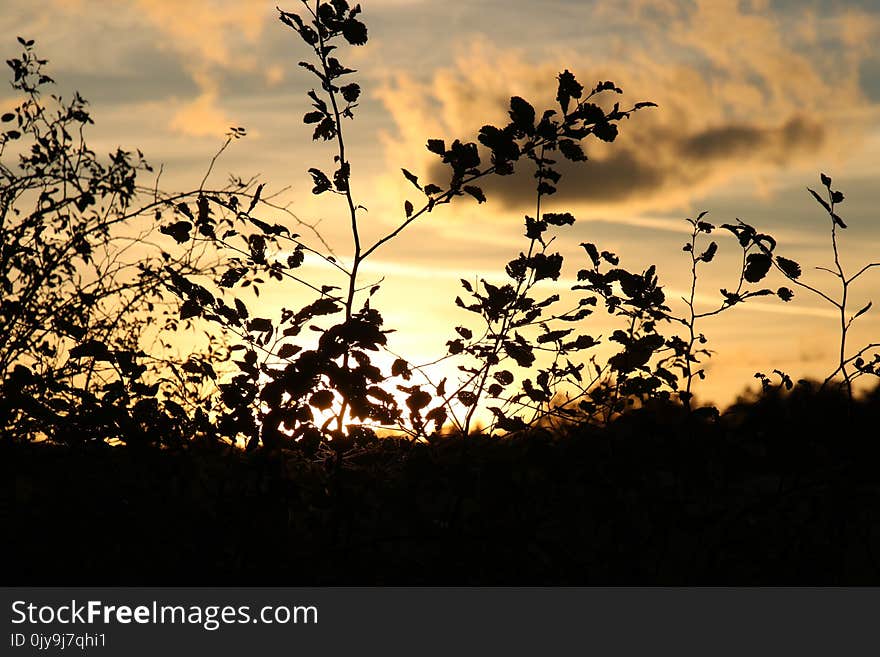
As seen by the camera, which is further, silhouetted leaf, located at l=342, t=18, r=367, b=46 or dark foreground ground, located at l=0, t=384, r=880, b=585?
dark foreground ground, located at l=0, t=384, r=880, b=585

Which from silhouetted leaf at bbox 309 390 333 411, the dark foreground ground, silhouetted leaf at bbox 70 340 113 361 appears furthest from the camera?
the dark foreground ground

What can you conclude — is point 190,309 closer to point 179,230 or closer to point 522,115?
point 179,230

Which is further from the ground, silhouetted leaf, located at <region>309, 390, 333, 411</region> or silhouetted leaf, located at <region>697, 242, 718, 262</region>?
silhouetted leaf, located at <region>697, 242, 718, 262</region>

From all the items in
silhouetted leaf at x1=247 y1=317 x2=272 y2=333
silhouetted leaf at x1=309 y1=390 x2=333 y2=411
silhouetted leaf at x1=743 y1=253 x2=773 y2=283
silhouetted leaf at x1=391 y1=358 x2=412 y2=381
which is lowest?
silhouetted leaf at x1=309 y1=390 x2=333 y2=411

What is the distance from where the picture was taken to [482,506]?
638cm

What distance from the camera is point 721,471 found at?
260 inches

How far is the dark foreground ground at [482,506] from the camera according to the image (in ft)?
18.8

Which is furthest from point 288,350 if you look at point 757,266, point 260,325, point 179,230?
point 757,266

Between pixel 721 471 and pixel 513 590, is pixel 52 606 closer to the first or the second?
pixel 513 590

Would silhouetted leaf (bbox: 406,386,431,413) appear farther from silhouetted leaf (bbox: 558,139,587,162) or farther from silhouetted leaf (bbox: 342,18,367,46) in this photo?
silhouetted leaf (bbox: 342,18,367,46)

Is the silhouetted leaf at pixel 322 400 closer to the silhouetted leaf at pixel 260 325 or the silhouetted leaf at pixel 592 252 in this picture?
the silhouetted leaf at pixel 260 325

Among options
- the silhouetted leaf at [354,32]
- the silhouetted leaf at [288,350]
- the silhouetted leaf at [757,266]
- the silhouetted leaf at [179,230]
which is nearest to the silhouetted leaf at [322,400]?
the silhouetted leaf at [288,350]

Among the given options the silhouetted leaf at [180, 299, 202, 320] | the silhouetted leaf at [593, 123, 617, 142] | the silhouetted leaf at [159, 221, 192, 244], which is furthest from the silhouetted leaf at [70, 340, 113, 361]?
the silhouetted leaf at [593, 123, 617, 142]

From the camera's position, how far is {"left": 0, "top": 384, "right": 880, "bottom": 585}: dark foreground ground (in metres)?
5.73
